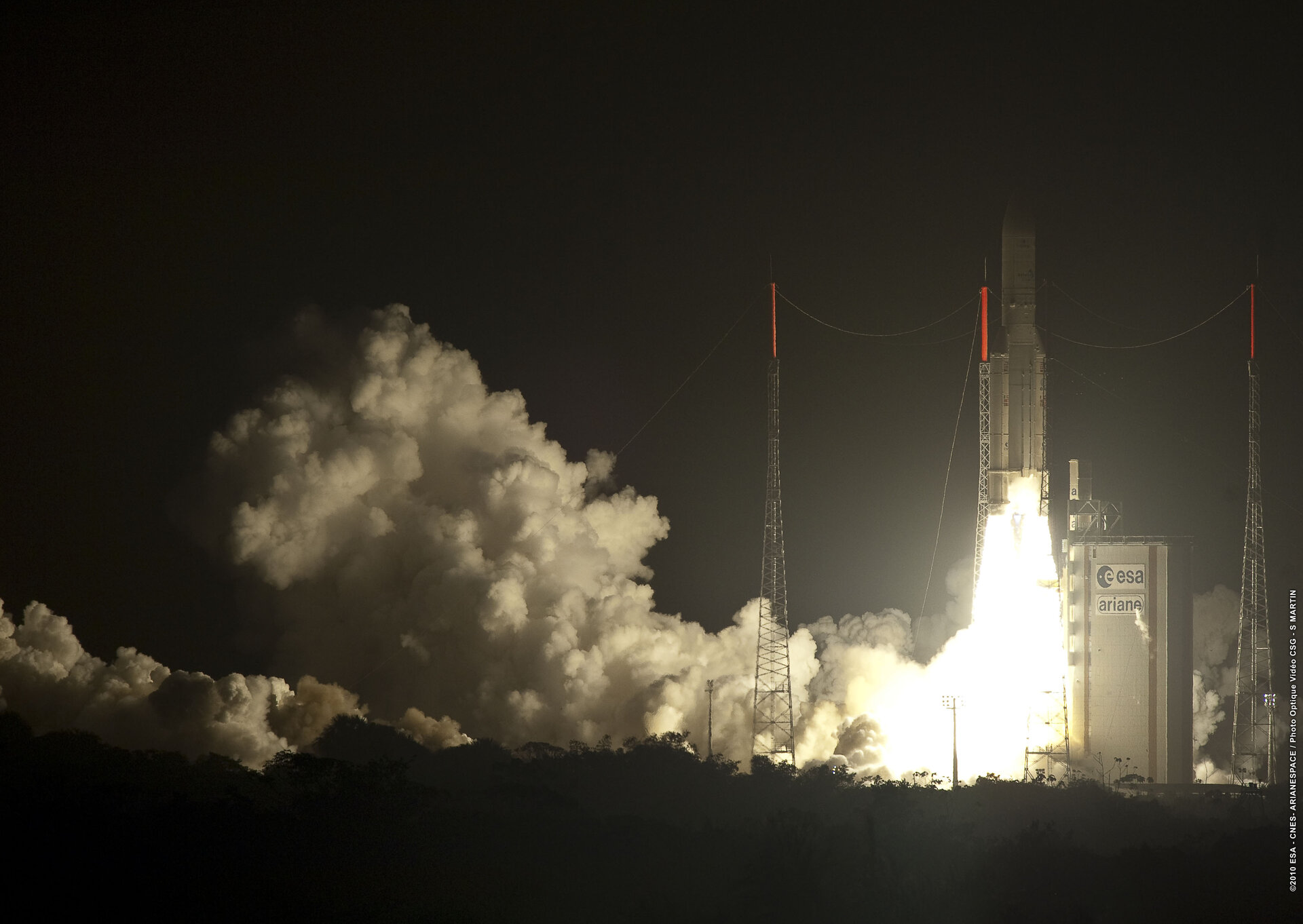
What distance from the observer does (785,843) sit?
36219 mm

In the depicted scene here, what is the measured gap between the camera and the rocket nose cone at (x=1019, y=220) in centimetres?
4784

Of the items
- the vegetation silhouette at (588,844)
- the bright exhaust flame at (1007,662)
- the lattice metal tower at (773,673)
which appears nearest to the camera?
the vegetation silhouette at (588,844)

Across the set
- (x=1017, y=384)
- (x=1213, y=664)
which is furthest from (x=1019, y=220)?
(x=1213, y=664)

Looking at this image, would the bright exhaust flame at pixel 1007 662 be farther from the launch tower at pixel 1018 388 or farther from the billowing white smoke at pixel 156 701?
the billowing white smoke at pixel 156 701

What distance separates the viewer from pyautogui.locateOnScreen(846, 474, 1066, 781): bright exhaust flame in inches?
1869

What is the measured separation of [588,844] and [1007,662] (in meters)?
15.6

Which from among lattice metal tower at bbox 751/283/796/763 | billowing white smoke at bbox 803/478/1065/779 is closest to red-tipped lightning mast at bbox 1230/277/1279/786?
billowing white smoke at bbox 803/478/1065/779

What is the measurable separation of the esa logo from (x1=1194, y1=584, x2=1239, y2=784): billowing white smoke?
8.12 metres

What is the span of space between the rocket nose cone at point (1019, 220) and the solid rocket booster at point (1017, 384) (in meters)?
0.22

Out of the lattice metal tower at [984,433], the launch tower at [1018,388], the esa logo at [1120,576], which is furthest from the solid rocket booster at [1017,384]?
the esa logo at [1120,576]

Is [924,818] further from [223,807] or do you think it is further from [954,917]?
[223,807]

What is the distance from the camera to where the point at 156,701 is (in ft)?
154

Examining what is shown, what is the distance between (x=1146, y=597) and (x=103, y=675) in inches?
1138

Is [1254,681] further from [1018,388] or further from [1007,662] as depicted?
[1018,388]
